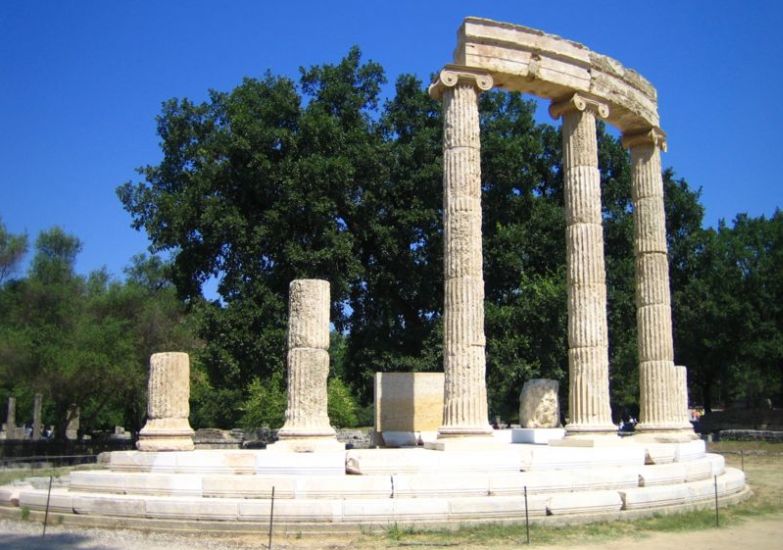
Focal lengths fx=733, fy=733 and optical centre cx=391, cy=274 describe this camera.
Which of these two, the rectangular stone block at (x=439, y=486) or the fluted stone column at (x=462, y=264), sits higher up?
the fluted stone column at (x=462, y=264)

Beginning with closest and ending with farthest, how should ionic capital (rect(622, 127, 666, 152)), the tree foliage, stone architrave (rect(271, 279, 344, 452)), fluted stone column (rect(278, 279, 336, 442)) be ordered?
stone architrave (rect(271, 279, 344, 452)) < fluted stone column (rect(278, 279, 336, 442)) < ionic capital (rect(622, 127, 666, 152)) < the tree foliage

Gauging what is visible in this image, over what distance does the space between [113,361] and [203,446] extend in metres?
6.01

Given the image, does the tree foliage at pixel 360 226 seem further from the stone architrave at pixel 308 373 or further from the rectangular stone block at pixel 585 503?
the rectangular stone block at pixel 585 503

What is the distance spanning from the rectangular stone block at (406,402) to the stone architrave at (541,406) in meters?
3.17

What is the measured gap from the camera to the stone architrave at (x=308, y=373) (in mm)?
14422

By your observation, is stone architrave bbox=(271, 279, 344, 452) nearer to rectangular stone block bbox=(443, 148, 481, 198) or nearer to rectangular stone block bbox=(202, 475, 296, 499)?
rectangular stone block bbox=(202, 475, 296, 499)

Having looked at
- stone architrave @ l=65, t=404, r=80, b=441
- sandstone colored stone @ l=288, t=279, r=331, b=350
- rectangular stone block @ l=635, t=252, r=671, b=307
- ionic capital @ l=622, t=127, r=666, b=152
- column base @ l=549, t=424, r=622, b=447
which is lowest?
stone architrave @ l=65, t=404, r=80, b=441

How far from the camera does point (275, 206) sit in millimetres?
27562

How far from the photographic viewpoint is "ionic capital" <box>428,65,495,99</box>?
17.5 m

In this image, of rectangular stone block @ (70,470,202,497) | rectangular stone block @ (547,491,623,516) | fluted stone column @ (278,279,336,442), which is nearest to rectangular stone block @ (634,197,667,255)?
rectangular stone block @ (547,491,623,516)

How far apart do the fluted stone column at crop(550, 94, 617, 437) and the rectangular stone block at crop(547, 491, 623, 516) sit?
173 inches

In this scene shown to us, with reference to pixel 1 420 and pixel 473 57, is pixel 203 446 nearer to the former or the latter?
pixel 473 57

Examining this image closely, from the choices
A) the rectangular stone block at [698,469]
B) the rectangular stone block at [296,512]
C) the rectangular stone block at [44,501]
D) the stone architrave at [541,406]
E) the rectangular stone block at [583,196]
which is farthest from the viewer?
the stone architrave at [541,406]

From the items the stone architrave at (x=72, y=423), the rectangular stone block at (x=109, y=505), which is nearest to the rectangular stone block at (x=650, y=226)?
the rectangular stone block at (x=109, y=505)
